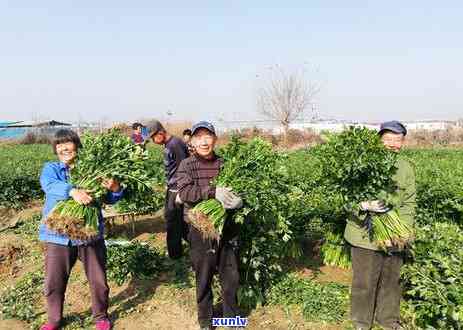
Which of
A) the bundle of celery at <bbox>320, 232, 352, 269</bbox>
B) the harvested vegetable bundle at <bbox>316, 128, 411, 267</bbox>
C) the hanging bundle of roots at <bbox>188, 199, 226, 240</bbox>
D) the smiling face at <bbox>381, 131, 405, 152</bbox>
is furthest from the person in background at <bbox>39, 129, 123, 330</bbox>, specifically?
the bundle of celery at <bbox>320, 232, 352, 269</bbox>

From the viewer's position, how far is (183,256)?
253 inches

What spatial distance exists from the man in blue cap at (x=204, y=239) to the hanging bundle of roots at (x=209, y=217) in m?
0.08

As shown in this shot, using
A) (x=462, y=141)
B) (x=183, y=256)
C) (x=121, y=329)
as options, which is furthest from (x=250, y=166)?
(x=462, y=141)

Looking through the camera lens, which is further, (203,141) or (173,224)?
(173,224)

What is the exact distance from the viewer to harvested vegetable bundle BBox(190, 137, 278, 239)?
13.0ft

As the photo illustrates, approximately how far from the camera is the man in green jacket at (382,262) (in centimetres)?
404

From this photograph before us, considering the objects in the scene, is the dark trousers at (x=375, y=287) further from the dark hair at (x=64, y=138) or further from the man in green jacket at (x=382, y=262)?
the dark hair at (x=64, y=138)

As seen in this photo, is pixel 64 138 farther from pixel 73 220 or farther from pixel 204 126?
pixel 204 126

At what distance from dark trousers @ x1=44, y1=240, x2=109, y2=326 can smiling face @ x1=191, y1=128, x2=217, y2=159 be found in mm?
1530

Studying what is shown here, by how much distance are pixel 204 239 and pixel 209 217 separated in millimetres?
297

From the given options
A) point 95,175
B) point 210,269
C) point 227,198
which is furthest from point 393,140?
point 95,175

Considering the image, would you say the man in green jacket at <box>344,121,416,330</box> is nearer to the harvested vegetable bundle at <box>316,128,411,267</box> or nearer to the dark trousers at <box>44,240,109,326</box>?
the harvested vegetable bundle at <box>316,128,411,267</box>

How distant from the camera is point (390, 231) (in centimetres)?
→ 391

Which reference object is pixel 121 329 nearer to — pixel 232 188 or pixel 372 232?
pixel 232 188
